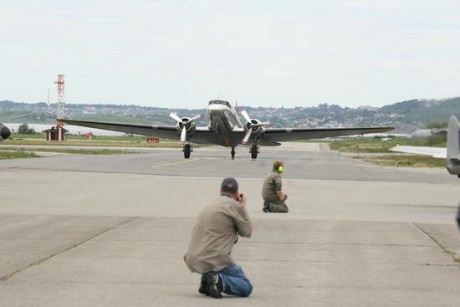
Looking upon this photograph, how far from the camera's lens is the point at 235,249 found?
546 inches

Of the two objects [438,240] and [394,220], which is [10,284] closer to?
[438,240]

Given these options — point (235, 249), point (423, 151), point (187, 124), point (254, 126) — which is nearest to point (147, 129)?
point (187, 124)

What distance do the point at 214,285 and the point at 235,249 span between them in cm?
434

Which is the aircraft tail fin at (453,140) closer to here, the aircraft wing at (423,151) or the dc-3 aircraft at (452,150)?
the dc-3 aircraft at (452,150)

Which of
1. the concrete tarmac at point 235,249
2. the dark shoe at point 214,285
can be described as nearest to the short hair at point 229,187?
the dark shoe at point 214,285

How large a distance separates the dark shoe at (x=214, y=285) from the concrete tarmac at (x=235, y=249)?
0.11 metres

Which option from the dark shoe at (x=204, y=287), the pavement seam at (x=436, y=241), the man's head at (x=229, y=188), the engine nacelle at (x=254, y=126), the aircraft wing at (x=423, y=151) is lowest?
the pavement seam at (x=436, y=241)

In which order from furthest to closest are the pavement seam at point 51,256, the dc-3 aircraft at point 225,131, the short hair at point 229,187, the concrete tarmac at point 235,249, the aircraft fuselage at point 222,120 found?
the dc-3 aircraft at point 225,131
the aircraft fuselage at point 222,120
the pavement seam at point 51,256
the short hair at point 229,187
the concrete tarmac at point 235,249

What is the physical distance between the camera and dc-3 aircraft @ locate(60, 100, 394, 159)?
5397cm

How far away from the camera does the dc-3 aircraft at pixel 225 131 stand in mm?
53969

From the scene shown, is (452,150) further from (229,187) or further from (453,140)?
(229,187)

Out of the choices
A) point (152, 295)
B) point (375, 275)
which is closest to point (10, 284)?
point (152, 295)

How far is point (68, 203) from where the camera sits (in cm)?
2292

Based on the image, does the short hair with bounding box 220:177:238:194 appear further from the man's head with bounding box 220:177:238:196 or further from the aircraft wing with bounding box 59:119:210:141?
the aircraft wing with bounding box 59:119:210:141
